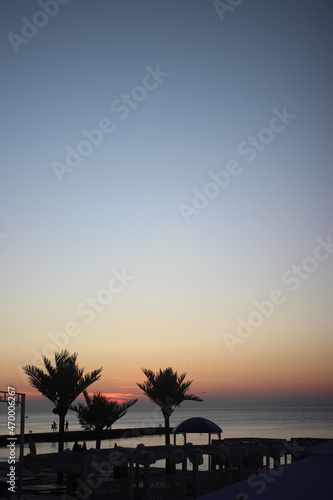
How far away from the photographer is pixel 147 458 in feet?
44.8

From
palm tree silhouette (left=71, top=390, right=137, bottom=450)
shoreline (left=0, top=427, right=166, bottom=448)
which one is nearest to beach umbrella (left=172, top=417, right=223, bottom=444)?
palm tree silhouette (left=71, top=390, right=137, bottom=450)

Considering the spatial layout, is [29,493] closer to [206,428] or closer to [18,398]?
[18,398]

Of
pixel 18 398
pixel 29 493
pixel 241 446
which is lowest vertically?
pixel 29 493

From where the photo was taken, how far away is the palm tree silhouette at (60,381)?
871 inches

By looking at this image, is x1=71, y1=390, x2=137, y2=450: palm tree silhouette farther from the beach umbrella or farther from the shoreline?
the shoreline

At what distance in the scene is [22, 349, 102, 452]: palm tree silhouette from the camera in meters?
22.1

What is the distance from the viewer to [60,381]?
22.1 m

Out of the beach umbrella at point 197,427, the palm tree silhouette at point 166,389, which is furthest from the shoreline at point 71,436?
the beach umbrella at point 197,427

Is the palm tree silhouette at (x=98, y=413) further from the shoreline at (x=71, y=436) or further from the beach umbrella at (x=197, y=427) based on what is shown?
the shoreline at (x=71, y=436)

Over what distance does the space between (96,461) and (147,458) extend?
5.40ft

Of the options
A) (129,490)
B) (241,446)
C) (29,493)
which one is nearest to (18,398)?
(29,493)

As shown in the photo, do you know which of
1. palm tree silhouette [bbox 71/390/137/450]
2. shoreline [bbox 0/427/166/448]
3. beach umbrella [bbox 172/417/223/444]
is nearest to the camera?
beach umbrella [bbox 172/417/223/444]

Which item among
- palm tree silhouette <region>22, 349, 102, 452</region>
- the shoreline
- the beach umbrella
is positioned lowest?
the shoreline

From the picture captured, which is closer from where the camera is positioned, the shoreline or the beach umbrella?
the beach umbrella
